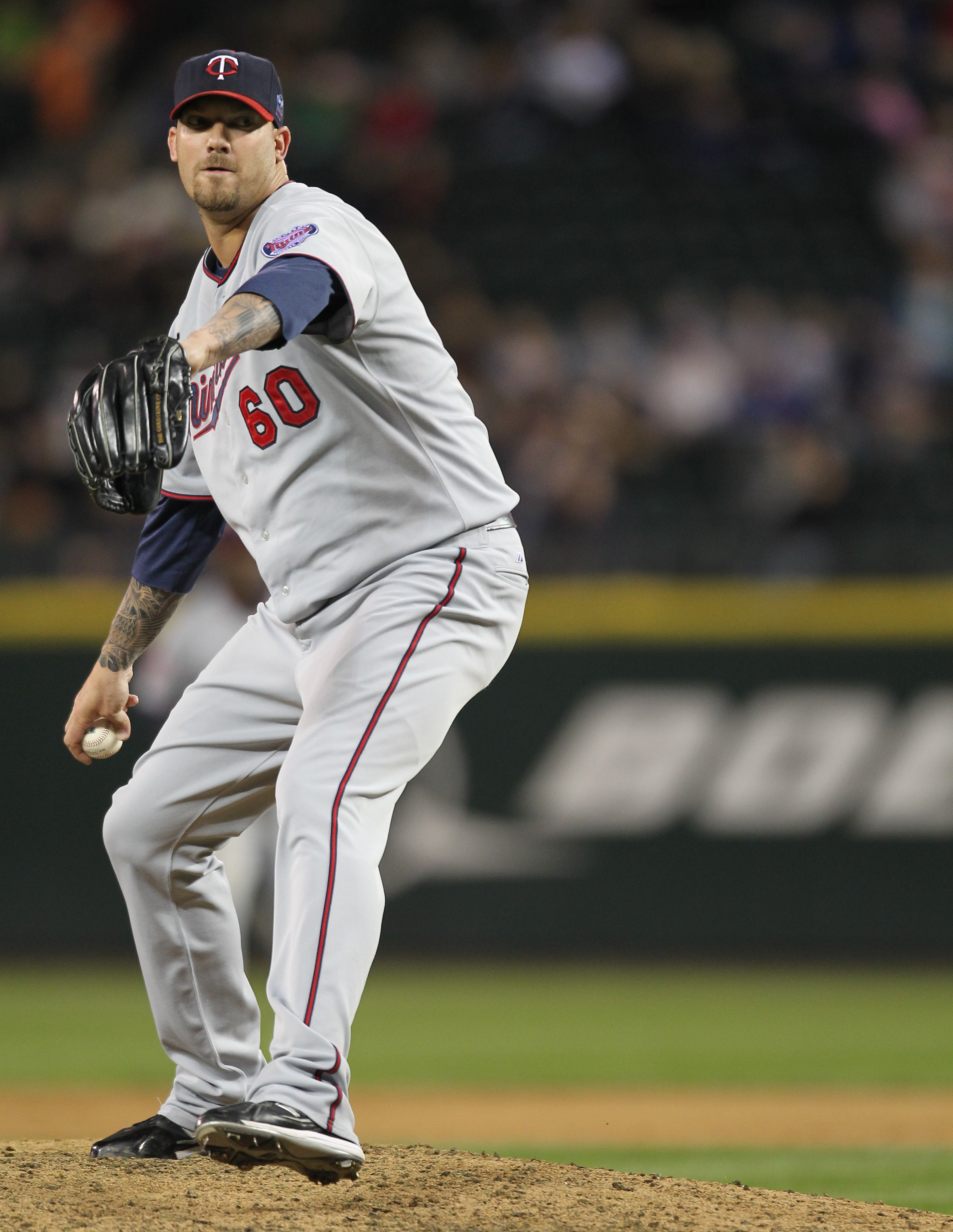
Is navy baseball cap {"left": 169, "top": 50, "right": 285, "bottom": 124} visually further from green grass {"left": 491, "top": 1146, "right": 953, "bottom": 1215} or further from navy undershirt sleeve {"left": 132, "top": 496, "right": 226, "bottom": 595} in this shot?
green grass {"left": 491, "top": 1146, "right": 953, "bottom": 1215}

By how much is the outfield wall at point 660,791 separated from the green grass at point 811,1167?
408 cm

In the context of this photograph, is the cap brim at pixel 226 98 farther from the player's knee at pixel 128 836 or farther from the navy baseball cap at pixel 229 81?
the player's knee at pixel 128 836

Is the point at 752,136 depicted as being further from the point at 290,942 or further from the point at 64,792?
the point at 290,942

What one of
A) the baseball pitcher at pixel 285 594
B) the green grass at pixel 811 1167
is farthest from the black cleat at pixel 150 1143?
the green grass at pixel 811 1167

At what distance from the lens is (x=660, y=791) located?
30.2ft

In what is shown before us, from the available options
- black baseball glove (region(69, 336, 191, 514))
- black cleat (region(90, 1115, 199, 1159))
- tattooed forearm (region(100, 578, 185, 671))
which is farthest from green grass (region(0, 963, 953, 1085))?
black baseball glove (region(69, 336, 191, 514))

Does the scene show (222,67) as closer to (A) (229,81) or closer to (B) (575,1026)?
(A) (229,81)

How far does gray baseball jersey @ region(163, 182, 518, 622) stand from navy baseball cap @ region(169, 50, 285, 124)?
0.17m

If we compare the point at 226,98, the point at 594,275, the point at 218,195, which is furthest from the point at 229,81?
the point at 594,275

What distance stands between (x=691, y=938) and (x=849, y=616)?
1.95 meters

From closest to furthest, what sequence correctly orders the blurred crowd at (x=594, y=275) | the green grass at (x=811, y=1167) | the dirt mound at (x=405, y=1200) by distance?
the dirt mound at (x=405, y=1200), the green grass at (x=811, y=1167), the blurred crowd at (x=594, y=275)

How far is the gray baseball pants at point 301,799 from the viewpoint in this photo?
284 cm

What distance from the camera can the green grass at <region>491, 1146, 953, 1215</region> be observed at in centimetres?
436

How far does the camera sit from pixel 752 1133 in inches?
210
